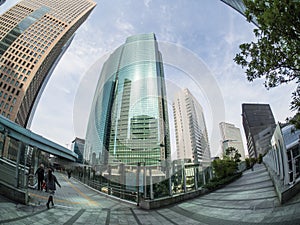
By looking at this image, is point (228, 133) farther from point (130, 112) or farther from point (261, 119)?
point (130, 112)

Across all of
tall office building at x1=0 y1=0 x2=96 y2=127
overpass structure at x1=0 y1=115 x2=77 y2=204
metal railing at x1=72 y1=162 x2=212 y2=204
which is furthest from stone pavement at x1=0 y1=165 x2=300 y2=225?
tall office building at x1=0 y1=0 x2=96 y2=127

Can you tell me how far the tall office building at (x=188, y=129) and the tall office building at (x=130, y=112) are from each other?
1.10 ft

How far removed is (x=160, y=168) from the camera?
244cm

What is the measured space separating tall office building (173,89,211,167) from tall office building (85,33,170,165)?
335 mm

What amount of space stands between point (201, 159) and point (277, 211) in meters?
1.09

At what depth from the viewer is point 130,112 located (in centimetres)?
275

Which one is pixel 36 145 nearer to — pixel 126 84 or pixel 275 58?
pixel 126 84

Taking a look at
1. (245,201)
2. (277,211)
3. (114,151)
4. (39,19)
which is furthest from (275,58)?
(39,19)

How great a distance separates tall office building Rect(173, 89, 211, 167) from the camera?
6.76 ft

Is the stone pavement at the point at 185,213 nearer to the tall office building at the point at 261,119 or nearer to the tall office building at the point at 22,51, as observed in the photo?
the tall office building at the point at 22,51

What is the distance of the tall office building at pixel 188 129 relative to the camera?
2061 millimetres

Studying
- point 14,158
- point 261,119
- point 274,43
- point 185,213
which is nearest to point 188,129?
point 185,213

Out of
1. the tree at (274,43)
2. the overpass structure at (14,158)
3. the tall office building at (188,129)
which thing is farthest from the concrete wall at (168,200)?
the tree at (274,43)

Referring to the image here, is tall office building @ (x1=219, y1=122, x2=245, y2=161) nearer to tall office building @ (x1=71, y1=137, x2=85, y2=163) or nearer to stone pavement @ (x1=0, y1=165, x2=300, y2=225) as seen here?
stone pavement @ (x1=0, y1=165, x2=300, y2=225)
